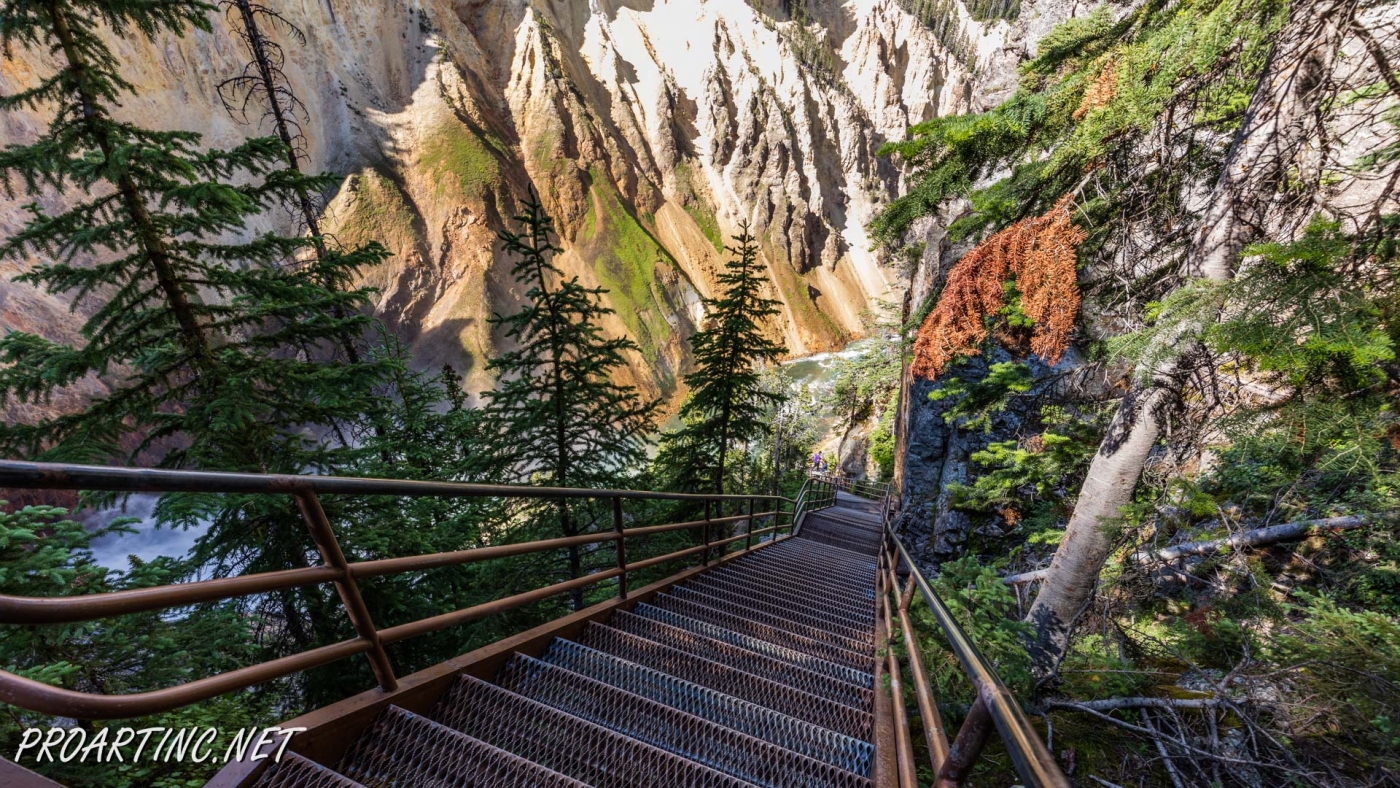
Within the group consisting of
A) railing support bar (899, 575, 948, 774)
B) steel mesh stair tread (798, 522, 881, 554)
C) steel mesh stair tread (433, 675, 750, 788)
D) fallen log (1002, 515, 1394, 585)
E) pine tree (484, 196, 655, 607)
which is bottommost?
steel mesh stair tread (798, 522, 881, 554)

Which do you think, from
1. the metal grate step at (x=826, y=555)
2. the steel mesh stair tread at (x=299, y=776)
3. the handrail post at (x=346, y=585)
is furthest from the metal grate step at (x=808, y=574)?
the steel mesh stair tread at (x=299, y=776)

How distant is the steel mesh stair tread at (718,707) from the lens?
85.0 inches

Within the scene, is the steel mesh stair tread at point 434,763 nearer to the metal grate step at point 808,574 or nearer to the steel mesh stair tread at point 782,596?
the steel mesh stair tread at point 782,596

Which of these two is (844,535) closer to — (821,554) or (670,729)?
(821,554)

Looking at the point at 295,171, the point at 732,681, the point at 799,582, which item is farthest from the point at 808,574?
the point at 295,171

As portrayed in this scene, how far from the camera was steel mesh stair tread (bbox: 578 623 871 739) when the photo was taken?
248 centimetres

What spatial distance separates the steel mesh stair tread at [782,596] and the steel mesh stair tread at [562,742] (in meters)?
2.74

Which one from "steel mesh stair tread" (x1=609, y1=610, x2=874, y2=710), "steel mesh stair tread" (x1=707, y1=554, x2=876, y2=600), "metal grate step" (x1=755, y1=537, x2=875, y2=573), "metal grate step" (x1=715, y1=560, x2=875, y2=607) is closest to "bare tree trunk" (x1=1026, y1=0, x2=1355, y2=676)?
"steel mesh stair tread" (x1=609, y1=610, x2=874, y2=710)

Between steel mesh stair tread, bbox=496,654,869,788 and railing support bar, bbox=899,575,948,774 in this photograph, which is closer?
railing support bar, bbox=899,575,948,774

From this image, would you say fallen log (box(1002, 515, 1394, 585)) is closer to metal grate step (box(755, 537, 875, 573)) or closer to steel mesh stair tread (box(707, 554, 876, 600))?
steel mesh stair tread (box(707, 554, 876, 600))

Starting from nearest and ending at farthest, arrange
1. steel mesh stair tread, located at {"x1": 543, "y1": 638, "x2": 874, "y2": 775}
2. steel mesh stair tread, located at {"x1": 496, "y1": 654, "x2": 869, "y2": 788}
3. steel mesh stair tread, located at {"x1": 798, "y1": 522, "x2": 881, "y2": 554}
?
steel mesh stair tread, located at {"x1": 496, "y1": 654, "x2": 869, "y2": 788} → steel mesh stair tread, located at {"x1": 543, "y1": 638, "x2": 874, "y2": 775} → steel mesh stair tread, located at {"x1": 798, "y1": 522, "x2": 881, "y2": 554}

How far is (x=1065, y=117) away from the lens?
3.35 m

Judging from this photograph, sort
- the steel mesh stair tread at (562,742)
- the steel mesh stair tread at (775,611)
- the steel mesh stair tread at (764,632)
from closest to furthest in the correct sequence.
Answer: the steel mesh stair tread at (562,742), the steel mesh stair tread at (764,632), the steel mesh stair tread at (775,611)

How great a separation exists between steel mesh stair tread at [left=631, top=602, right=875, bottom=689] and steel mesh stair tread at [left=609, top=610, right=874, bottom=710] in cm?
8
